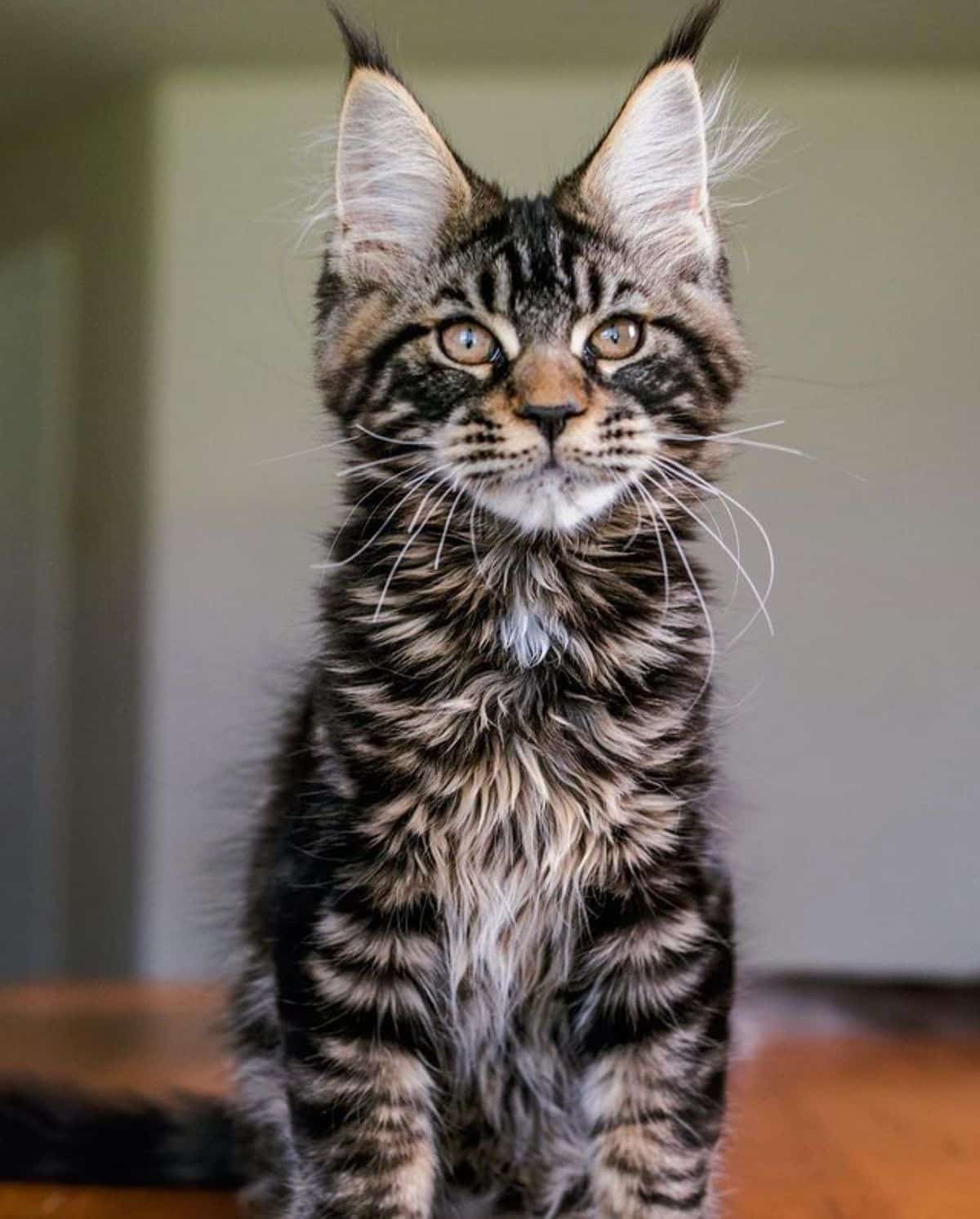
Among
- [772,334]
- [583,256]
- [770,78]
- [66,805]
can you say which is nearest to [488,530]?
[583,256]

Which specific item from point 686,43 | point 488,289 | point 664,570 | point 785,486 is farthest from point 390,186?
point 785,486

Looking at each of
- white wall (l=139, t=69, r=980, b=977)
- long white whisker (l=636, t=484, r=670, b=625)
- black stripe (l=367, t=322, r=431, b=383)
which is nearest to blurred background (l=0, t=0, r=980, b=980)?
white wall (l=139, t=69, r=980, b=977)

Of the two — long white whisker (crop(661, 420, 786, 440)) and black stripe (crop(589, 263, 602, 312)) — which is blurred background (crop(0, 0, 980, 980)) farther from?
black stripe (crop(589, 263, 602, 312))

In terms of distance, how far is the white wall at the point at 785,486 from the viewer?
121cm

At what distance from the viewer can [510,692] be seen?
99 cm

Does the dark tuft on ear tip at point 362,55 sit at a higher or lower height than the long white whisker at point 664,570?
higher

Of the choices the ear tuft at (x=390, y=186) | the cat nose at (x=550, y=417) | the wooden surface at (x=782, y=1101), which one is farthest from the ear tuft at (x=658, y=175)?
the wooden surface at (x=782, y=1101)

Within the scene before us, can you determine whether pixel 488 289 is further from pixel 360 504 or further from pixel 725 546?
pixel 725 546

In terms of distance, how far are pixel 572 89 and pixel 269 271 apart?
337mm

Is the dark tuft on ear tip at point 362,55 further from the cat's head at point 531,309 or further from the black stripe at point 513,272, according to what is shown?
the black stripe at point 513,272

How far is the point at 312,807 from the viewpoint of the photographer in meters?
0.99

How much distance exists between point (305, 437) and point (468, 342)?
376 mm

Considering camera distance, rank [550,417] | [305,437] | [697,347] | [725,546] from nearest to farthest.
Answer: [550,417], [697,347], [725,546], [305,437]

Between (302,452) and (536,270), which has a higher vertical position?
(536,270)
